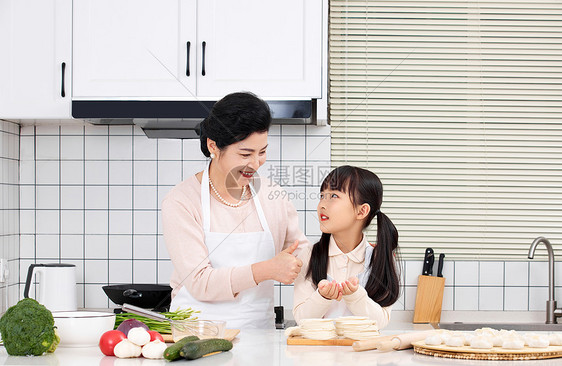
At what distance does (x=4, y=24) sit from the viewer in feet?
8.06

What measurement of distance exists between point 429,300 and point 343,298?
109 centimetres

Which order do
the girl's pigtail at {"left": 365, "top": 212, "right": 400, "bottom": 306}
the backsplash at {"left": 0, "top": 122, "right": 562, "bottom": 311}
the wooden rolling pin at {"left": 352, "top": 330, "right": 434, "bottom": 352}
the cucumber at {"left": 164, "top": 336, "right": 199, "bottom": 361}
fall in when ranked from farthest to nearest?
the backsplash at {"left": 0, "top": 122, "right": 562, "bottom": 311} < the girl's pigtail at {"left": 365, "top": 212, "right": 400, "bottom": 306} < the wooden rolling pin at {"left": 352, "top": 330, "right": 434, "bottom": 352} < the cucumber at {"left": 164, "top": 336, "right": 199, "bottom": 361}

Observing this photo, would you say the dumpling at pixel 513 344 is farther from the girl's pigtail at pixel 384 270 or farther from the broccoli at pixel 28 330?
the broccoli at pixel 28 330

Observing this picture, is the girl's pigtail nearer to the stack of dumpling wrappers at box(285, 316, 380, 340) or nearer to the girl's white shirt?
the girl's white shirt

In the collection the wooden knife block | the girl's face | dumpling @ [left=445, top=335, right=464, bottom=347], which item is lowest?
the wooden knife block

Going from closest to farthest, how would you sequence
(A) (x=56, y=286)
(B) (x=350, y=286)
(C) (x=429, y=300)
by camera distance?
1. (B) (x=350, y=286)
2. (A) (x=56, y=286)
3. (C) (x=429, y=300)

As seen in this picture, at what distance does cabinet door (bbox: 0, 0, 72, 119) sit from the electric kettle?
0.62 meters

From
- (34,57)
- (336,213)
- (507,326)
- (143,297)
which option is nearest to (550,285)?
(507,326)

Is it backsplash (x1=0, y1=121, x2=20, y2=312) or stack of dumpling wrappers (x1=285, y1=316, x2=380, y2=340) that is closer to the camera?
stack of dumpling wrappers (x1=285, y1=316, x2=380, y2=340)

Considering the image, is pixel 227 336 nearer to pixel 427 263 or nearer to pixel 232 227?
pixel 232 227

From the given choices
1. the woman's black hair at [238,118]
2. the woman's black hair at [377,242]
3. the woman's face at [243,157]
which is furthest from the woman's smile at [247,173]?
the woman's black hair at [377,242]

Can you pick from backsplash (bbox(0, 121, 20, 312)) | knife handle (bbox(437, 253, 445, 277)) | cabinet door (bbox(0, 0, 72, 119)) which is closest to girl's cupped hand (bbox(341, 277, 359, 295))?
knife handle (bbox(437, 253, 445, 277))

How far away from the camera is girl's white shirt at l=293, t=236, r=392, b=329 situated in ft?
5.24

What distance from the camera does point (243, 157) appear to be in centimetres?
181
